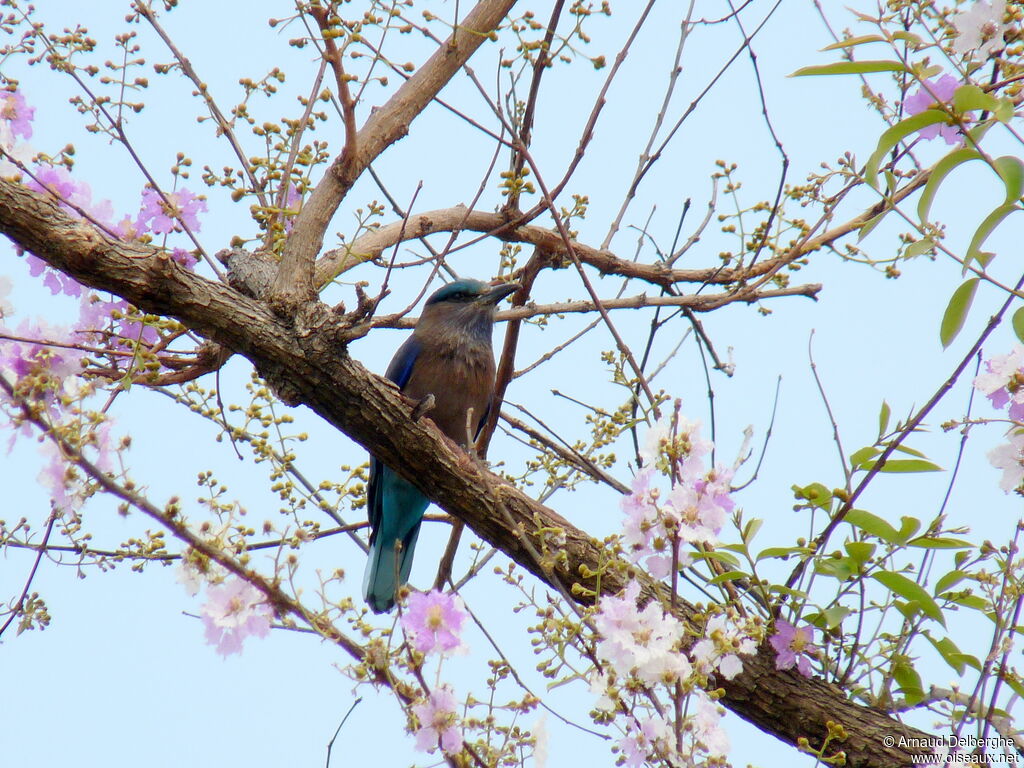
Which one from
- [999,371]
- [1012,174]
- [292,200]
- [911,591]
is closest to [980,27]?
[1012,174]

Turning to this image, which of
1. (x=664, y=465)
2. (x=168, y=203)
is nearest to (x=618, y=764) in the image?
(x=664, y=465)

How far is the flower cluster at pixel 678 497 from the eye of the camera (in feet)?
6.45

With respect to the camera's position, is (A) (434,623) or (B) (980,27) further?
(B) (980,27)

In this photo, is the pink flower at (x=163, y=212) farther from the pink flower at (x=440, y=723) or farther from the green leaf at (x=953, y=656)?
the green leaf at (x=953, y=656)

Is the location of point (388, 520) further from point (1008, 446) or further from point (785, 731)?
point (1008, 446)

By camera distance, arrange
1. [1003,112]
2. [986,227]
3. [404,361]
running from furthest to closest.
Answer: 1. [404,361]
2. [986,227]
3. [1003,112]

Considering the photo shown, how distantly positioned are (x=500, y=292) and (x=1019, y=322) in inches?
116

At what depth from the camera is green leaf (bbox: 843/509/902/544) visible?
2.69 m

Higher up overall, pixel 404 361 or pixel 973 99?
pixel 404 361

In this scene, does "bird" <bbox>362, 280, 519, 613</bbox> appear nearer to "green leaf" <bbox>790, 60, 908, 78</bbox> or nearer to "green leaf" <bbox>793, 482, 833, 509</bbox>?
"green leaf" <bbox>793, 482, 833, 509</bbox>

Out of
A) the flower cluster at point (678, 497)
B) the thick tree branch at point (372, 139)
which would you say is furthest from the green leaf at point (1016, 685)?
the thick tree branch at point (372, 139)

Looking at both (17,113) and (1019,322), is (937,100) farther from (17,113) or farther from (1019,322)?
(17,113)

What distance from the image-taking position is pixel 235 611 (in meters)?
1.85

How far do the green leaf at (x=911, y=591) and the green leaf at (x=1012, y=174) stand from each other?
116 cm
